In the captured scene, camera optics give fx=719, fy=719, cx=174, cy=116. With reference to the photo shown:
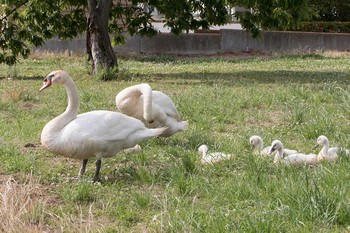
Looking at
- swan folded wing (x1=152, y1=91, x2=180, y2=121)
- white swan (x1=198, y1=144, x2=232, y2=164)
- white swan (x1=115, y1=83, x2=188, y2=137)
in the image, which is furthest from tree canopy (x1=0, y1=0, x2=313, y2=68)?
white swan (x1=198, y1=144, x2=232, y2=164)

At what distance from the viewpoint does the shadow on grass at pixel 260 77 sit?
1599cm

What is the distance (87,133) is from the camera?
6.21 meters

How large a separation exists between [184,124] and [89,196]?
2.49m

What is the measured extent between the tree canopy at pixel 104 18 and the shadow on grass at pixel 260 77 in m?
1.20

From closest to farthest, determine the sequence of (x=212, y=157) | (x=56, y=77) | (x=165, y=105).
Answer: (x=56, y=77) < (x=212, y=157) < (x=165, y=105)

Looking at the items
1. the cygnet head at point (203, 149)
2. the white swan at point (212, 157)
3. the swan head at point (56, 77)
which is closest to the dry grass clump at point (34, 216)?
the swan head at point (56, 77)

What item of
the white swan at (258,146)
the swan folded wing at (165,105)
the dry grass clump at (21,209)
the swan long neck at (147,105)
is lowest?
the white swan at (258,146)

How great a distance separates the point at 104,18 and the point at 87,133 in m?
10.7

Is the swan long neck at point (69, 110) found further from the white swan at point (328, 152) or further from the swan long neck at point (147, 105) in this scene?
the white swan at point (328, 152)

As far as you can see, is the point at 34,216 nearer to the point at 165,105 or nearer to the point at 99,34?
the point at 165,105

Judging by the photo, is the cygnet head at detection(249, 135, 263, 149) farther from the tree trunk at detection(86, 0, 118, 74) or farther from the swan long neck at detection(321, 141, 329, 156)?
the tree trunk at detection(86, 0, 118, 74)

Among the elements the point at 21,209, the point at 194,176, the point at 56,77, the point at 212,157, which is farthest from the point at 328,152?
the point at 21,209

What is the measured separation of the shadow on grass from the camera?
1599 cm

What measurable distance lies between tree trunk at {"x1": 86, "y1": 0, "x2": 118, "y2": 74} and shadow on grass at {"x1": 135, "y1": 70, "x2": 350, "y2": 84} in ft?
3.40
